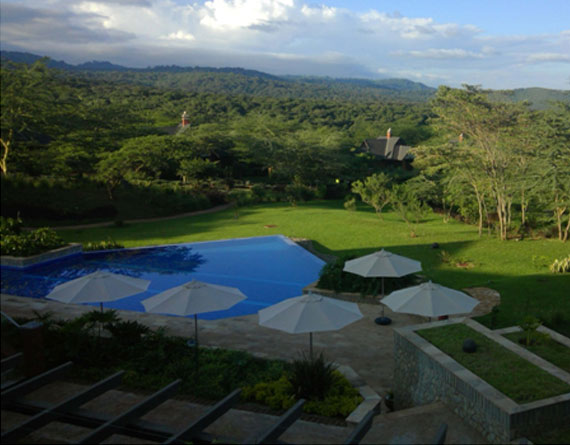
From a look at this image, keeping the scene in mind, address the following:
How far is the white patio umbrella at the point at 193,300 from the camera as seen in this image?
8045 mm

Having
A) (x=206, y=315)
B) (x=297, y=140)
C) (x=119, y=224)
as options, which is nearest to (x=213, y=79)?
(x=297, y=140)

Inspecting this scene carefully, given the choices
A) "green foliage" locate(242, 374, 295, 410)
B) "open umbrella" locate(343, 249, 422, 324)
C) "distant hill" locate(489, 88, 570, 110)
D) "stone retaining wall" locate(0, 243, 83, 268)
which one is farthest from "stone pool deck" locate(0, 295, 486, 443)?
"distant hill" locate(489, 88, 570, 110)

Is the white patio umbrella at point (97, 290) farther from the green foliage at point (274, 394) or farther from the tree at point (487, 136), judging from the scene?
the tree at point (487, 136)

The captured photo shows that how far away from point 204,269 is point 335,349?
9.18 meters

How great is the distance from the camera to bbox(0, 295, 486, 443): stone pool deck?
5797 mm

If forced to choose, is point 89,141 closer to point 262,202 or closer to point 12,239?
point 262,202

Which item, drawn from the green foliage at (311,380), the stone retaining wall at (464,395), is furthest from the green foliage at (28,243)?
the stone retaining wall at (464,395)

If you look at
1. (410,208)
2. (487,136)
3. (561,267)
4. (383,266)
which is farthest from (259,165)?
(383,266)

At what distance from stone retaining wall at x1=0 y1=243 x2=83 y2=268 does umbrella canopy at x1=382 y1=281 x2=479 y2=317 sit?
1335 centimetres

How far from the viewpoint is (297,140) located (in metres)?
41.3

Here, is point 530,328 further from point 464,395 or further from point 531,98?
point 531,98

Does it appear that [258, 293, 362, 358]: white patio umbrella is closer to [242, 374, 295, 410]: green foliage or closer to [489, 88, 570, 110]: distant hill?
[242, 374, 295, 410]: green foliage

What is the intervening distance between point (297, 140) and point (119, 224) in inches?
803

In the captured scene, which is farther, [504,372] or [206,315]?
[206,315]
